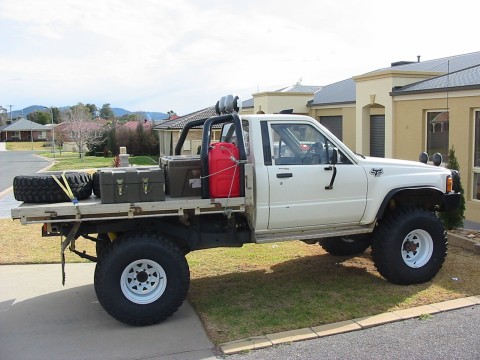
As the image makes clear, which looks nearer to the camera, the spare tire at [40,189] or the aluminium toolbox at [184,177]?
the spare tire at [40,189]

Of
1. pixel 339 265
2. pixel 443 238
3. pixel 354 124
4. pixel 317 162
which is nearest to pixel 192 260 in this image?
pixel 339 265

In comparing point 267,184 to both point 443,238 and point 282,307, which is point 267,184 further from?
point 443,238

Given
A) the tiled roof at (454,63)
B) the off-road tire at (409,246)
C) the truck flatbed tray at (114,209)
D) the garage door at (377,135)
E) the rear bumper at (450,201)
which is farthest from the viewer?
the garage door at (377,135)

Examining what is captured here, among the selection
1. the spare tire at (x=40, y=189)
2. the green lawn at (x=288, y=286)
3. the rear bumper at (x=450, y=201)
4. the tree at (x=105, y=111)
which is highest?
the tree at (x=105, y=111)

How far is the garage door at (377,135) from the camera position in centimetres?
1614

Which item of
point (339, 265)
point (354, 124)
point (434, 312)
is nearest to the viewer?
point (434, 312)

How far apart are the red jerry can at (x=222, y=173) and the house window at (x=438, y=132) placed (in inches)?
317

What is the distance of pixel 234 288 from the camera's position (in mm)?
6727

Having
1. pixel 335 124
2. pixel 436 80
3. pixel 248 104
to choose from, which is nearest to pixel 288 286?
pixel 436 80

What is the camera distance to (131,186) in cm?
555

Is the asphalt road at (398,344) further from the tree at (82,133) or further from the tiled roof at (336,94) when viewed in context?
the tree at (82,133)

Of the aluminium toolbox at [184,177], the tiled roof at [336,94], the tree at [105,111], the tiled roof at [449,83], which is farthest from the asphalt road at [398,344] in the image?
the tree at [105,111]

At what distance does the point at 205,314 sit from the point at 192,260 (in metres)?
2.30

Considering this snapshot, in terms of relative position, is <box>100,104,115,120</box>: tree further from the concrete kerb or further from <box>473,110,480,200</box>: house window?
the concrete kerb
